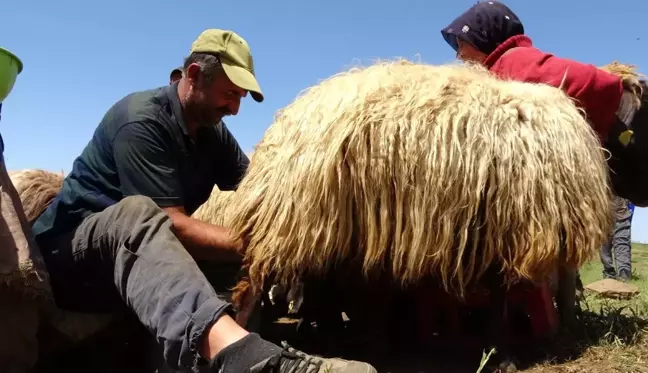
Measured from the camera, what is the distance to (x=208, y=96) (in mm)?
3049

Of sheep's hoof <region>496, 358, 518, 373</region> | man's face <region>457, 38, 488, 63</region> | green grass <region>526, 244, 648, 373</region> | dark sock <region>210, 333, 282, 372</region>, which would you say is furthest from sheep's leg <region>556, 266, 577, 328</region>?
dark sock <region>210, 333, 282, 372</region>

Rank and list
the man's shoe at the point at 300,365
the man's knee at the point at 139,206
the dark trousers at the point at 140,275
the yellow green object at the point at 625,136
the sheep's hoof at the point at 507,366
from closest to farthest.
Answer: the man's shoe at the point at 300,365 < the dark trousers at the point at 140,275 < the man's knee at the point at 139,206 < the sheep's hoof at the point at 507,366 < the yellow green object at the point at 625,136

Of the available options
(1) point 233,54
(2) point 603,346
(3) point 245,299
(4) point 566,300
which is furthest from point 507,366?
(1) point 233,54

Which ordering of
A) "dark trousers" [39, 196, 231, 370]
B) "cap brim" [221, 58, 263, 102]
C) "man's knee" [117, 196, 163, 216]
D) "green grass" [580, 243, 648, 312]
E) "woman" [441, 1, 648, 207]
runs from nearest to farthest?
"dark trousers" [39, 196, 231, 370] < "man's knee" [117, 196, 163, 216] < "cap brim" [221, 58, 263, 102] < "woman" [441, 1, 648, 207] < "green grass" [580, 243, 648, 312]

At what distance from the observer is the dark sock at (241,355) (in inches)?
81.6

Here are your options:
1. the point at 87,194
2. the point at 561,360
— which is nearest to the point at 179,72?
the point at 87,194

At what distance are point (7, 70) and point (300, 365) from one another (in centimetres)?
153

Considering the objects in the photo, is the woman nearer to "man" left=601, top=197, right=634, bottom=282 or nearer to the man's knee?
the man's knee

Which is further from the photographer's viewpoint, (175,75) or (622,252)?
(622,252)

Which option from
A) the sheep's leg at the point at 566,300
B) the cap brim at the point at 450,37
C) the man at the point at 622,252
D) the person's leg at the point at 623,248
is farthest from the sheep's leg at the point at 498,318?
the person's leg at the point at 623,248

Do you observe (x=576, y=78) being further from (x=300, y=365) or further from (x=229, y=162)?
(x=300, y=365)

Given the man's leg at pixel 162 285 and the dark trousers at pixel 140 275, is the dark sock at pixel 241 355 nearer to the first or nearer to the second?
the man's leg at pixel 162 285

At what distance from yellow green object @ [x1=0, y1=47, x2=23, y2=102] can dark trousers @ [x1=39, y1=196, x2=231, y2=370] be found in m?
0.59

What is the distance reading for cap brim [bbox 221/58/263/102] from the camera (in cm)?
301
